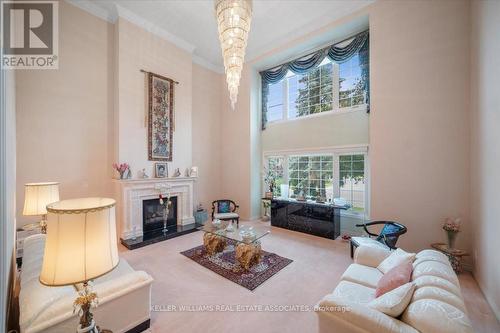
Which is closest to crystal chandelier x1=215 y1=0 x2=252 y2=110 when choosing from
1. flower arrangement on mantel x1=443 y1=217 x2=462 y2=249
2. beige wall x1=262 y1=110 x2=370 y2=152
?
beige wall x1=262 y1=110 x2=370 y2=152

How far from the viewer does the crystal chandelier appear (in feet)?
8.83

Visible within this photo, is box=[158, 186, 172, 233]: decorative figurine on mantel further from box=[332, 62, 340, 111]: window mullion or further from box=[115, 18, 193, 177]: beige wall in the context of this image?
box=[332, 62, 340, 111]: window mullion

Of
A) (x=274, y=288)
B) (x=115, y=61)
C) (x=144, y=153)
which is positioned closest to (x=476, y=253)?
(x=274, y=288)

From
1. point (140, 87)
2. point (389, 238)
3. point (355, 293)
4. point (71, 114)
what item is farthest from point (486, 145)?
point (71, 114)

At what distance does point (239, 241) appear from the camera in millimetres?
3223

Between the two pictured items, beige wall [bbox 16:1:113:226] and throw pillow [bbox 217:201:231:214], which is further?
throw pillow [bbox 217:201:231:214]

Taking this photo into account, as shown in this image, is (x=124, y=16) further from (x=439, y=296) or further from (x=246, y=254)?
(x=439, y=296)

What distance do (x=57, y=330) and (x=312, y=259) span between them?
3241mm

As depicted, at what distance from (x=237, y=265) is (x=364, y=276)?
178 cm

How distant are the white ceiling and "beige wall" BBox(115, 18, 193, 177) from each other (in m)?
0.27

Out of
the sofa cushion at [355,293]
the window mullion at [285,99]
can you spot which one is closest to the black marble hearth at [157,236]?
the sofa cushion at [355,293]

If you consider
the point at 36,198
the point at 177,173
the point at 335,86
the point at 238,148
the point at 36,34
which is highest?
the point at 36,34

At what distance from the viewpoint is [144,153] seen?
15.5ft

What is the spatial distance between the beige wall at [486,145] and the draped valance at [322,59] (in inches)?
61.9
